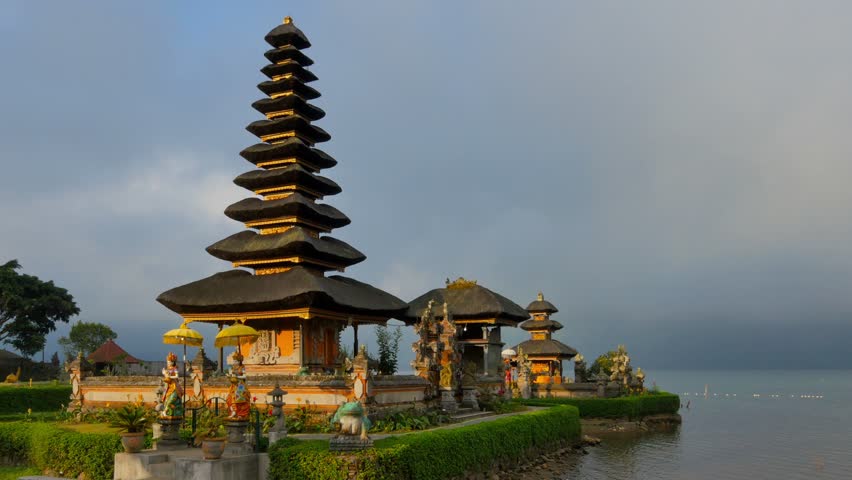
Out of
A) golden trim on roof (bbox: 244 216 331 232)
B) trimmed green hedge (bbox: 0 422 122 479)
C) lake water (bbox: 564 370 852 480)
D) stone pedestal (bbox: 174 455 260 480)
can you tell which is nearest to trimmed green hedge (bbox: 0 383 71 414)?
trimmed green hedge (bbox: 0 422 122 479)

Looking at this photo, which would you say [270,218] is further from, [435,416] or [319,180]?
[435,416]

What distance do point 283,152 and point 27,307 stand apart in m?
37.5

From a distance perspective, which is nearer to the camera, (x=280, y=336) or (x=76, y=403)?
(x=76, y=403)

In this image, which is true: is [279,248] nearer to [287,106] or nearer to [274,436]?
[287,106]

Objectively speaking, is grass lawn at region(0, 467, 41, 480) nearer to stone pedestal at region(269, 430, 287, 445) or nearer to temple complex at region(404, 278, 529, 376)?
stone pedestal at region(269, 430, 287, 445)

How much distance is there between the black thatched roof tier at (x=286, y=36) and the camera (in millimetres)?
40250

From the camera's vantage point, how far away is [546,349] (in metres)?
59.5

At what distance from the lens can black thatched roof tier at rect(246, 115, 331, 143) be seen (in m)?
38.3

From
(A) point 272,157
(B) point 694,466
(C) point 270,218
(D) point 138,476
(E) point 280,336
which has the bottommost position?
(B) point 694,466

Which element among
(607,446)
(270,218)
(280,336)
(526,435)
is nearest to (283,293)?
(280,336)

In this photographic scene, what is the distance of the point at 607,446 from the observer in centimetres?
3856

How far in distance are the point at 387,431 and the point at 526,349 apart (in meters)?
37.1

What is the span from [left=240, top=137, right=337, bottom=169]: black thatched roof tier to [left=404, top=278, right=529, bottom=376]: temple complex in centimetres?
1174

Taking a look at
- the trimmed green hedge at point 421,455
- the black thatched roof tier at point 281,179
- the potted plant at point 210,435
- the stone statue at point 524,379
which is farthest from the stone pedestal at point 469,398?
the stone statue at point 524,379
